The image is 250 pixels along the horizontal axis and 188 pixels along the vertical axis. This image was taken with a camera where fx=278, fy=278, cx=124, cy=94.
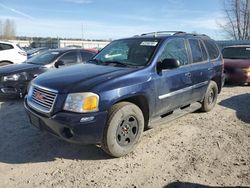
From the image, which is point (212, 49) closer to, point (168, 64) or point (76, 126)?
point (168, 64)

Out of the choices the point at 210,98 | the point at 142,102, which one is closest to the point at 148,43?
the point at 142,102

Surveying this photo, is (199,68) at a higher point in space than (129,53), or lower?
lower

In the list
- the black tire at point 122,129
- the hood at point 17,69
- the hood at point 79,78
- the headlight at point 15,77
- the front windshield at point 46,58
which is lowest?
the black tire at point 122,129

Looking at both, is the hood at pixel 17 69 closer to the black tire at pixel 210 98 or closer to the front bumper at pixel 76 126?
the front bumper at pixel 76 126

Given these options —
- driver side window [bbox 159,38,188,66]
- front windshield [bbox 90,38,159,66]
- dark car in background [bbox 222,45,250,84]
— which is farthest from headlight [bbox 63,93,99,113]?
dark car in background [bbox 222,45,250,84]

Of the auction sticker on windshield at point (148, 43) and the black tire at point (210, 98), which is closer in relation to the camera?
the auction sticker on windshield at point (148, 43)

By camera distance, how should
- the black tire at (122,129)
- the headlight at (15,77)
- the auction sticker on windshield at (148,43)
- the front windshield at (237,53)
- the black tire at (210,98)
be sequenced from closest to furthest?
the black tire at (122,129)
the auction sticker on windshield at (148,43)
the black tire at (210,98)
the headlight at (15,77)
the front windshield at (237,53)

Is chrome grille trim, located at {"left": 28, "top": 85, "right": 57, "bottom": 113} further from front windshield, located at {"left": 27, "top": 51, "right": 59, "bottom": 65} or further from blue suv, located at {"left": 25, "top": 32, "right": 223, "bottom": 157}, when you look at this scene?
front windshield, located at {"left": 27, "top": 51, "right": 59, "bottom": 65}

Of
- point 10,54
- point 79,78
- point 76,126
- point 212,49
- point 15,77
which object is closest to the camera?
point 76,126

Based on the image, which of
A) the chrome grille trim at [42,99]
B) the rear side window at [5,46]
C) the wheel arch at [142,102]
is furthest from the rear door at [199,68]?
the rear side window at [5,46]

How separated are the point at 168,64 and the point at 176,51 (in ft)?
2.57

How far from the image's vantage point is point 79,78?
413cm

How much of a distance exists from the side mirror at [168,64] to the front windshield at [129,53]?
0.23 m

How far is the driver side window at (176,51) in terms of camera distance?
5.03 metres
